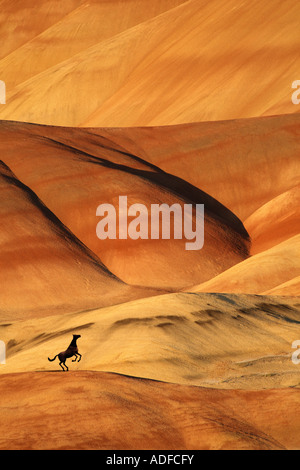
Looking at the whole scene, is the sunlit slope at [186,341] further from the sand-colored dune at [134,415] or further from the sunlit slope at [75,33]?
the sunlit slope at [75,33]

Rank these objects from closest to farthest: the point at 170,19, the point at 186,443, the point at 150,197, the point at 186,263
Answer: the point at 186,443 → the point at 186,263 → the point at 150,197 → the point at 170,19

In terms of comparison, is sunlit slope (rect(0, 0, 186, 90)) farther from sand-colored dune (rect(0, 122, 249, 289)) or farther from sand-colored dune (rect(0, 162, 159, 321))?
sand-colored dune (rect(0, 162, 159, 321))

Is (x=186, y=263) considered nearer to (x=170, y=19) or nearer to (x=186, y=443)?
(x=186, y=443)

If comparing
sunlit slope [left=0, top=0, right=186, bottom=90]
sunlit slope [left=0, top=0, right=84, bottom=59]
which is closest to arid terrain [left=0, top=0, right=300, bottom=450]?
sunlit slope [left=0, top=0, right=186, bottom=90]

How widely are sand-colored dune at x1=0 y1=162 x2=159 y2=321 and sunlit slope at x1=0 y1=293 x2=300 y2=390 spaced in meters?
8.41

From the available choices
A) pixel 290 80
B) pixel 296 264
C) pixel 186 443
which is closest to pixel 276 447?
pixel 186 443

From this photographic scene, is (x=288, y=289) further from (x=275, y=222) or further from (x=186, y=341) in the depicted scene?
(x=275, y=222)

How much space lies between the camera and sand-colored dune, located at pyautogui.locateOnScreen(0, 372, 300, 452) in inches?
626

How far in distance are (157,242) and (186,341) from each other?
20.4 meters

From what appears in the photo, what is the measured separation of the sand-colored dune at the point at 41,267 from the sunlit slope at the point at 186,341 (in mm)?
8411

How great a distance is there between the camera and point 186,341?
974 inches

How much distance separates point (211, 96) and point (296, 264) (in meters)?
33.8

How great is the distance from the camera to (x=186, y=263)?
44.1m

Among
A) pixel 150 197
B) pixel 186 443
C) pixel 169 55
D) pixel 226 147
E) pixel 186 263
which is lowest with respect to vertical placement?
pixel 186 443
